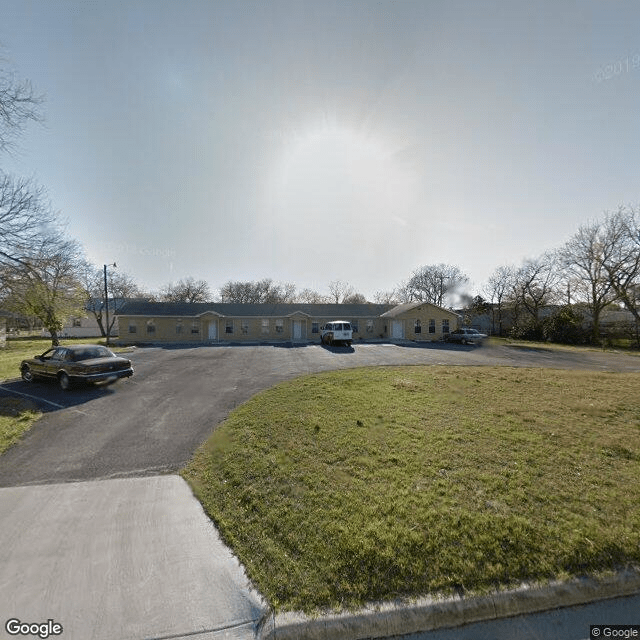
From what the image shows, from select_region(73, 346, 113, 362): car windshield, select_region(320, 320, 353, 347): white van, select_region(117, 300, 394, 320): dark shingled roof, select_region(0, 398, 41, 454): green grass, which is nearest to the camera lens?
select_region(0, 398, 41, 454): green grass

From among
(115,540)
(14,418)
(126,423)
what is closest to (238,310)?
(14,418)

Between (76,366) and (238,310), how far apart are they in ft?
71.4

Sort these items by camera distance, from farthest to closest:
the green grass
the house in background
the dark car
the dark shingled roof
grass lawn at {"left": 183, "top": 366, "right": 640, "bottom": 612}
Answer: the house in background
the dark shingled roof
the dark car
the green grass
grass lawn at {"left": 183, "top": 366, "right": 640, "bottom": 612}

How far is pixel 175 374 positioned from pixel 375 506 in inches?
428

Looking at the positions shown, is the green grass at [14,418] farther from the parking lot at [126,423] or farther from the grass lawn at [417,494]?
the grass lawn at [417,494]

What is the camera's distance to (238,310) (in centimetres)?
3091

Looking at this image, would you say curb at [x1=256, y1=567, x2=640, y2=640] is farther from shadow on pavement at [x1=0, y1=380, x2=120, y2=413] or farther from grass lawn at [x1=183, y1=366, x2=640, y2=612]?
shadow on pavement at [x1=0, y1=380, x2=120, y2=413]

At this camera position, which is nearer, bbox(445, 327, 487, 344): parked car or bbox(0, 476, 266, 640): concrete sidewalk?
bbox(0, 476, 266, 640): concrete sidewalk

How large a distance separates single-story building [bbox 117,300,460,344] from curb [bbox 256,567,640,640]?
90.9 feet

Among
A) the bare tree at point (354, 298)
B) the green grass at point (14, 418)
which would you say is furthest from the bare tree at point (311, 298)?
the green grass at point (14, 418)

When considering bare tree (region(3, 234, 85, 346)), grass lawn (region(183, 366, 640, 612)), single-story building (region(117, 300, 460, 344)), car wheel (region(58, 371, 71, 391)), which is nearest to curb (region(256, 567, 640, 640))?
grass lawn (region(183, 366, 640, 612))

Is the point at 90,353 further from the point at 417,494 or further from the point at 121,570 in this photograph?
the point at 417,494

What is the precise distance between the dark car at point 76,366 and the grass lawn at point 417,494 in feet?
18.7

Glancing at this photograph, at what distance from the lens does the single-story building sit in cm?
2866
